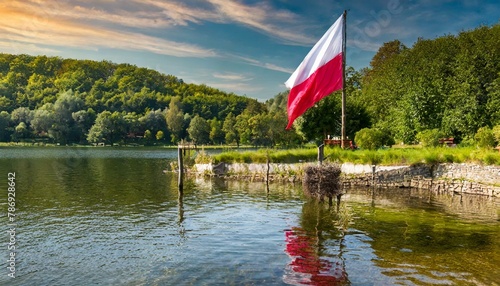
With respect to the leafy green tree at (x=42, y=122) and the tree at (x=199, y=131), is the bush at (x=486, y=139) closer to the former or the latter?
the tree at (x=199, y=131)

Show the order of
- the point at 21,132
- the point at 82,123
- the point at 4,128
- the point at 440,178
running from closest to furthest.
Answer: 1. the point at 440,178
2. the point at 21,132
3. the point at 4,128
4. the point at 82,123

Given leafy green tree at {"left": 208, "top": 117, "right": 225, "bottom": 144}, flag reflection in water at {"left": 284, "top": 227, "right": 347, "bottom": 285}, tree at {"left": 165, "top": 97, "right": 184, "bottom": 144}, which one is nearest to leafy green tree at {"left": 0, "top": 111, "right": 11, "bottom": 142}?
tree at {"left": 165, "top": 97, "right": 184, "bottom": 144}

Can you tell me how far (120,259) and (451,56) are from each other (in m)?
43.2

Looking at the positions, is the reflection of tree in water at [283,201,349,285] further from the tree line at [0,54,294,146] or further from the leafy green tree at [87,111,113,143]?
the leafy green tree at [87,111,113,143]

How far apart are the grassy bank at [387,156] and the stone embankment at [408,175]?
40 centimetres

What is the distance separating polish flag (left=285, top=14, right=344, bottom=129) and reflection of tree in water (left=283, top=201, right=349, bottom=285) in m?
6.04

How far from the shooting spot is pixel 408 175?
94.5ft

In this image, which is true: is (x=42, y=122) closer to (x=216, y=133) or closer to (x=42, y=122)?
(x=42, y=122)

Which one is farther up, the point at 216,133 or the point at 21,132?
the point at 216,133

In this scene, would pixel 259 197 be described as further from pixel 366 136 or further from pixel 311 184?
pixel 366 136

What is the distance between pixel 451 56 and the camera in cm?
4362

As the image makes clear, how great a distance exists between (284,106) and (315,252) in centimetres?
12454

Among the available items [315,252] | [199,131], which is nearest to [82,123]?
[199,131]

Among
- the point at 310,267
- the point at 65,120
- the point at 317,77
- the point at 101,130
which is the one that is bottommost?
the point at 310,267
